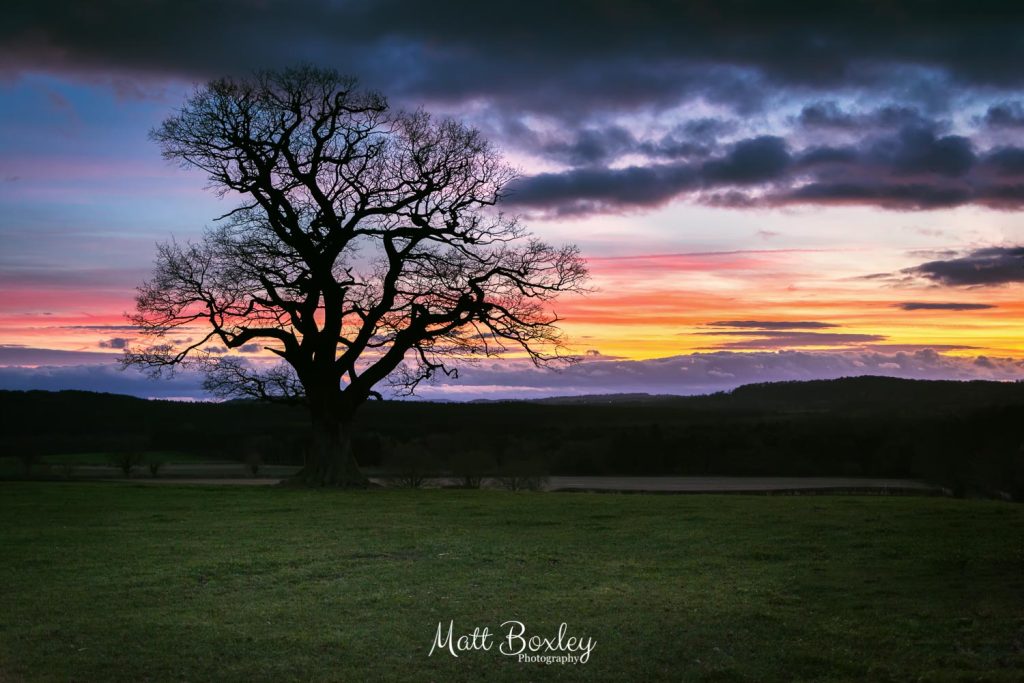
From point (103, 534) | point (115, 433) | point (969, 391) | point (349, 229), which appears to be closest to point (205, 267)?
point (349, 229)

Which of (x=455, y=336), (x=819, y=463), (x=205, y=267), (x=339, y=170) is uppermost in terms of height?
(x=339, y=170)

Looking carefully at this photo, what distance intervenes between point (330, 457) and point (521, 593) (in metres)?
20.8

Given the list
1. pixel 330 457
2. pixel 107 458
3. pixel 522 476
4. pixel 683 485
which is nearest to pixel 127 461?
pixel 107 458

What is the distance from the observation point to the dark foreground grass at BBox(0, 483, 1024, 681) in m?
9.57

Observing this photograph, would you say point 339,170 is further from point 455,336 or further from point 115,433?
point 115,433

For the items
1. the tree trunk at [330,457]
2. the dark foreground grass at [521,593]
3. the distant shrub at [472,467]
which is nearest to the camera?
the dark foreground grass at [521,593]

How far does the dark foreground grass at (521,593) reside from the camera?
9570mm

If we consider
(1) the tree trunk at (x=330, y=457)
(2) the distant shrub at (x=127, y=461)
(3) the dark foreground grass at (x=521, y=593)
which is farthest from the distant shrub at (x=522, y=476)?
(3) the dark foreground grass at (x=521, y=593)

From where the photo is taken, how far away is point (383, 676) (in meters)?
9.18

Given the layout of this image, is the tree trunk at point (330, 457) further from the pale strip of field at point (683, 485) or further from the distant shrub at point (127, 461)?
the distant shrub at point (127, 461)

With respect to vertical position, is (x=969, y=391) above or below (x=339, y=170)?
below

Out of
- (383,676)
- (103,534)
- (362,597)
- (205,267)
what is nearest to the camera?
(383,676)

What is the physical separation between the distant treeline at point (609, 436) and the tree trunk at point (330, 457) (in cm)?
1792

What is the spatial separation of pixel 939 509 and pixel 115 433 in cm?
9755
